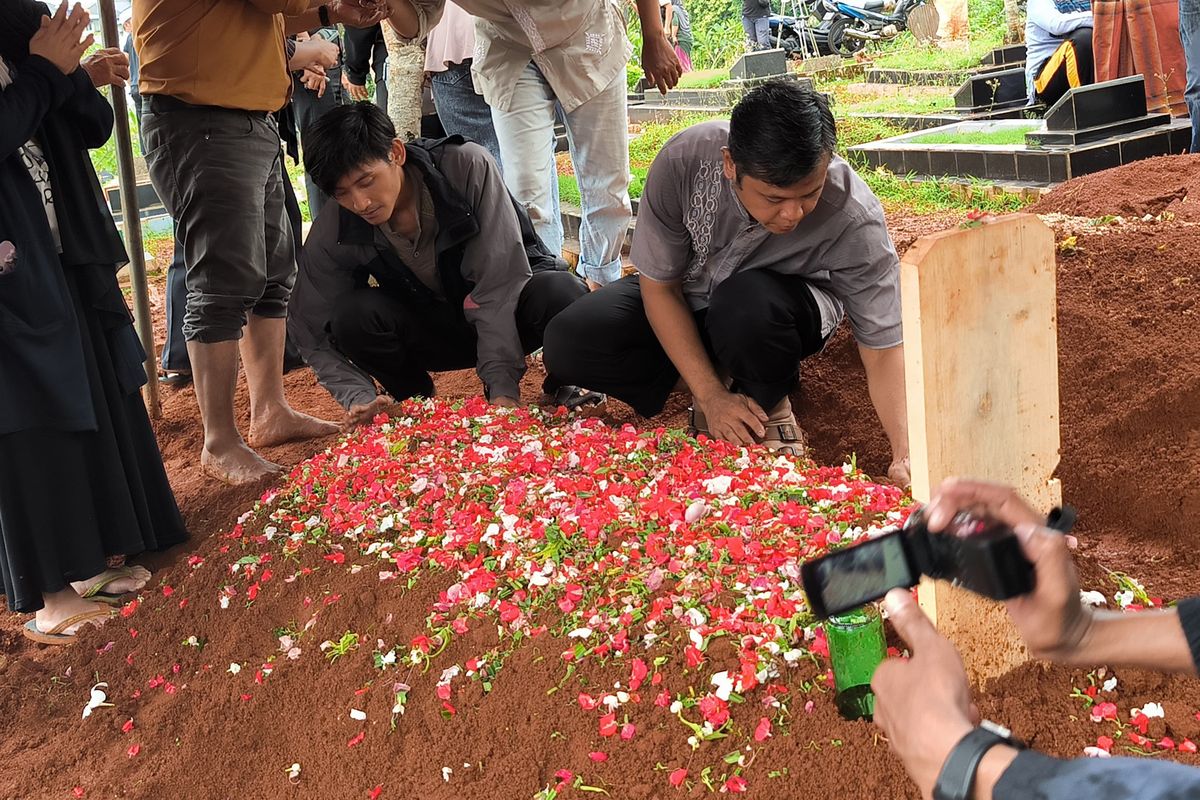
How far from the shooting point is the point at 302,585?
2.75 meters

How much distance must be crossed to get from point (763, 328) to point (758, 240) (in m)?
0.25

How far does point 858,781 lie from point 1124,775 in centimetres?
91

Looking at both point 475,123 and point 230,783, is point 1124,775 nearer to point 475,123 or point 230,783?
point 230,783

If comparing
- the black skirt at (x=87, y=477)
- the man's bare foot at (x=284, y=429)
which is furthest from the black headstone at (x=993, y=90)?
the black skirt at (x=87, y=477)

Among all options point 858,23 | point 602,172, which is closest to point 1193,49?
point 602,172

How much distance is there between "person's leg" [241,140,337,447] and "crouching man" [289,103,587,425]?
6 centimetres

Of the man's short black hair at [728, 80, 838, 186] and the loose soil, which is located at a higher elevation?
the man's short black hair at [728, 80, 838, 186]

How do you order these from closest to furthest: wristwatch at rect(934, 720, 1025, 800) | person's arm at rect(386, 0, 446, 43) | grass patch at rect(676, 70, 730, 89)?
1. wristwatch at rect(934, 720, 1025, 800)
2. person's arm at rect(386, 0, 446, 43)
3. grass patch at rect(676, 70, 730, 89)

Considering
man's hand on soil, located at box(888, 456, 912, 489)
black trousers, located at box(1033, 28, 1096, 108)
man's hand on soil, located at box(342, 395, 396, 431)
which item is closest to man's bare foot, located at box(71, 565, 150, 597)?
man's hand on soil, located at box(342, 395, 396, 431)

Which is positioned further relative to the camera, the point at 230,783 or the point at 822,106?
the point at 822,106

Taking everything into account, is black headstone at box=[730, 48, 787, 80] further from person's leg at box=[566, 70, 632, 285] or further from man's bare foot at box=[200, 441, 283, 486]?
man's bare foot at box=[200, 441, 283, 486]

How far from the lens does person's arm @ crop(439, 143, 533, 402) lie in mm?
3508

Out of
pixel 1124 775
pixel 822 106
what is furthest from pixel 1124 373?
pixel 1124 775

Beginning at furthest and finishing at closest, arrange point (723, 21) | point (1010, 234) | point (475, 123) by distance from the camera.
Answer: point (723, 21), point (475, 123), point (1010, 234)
